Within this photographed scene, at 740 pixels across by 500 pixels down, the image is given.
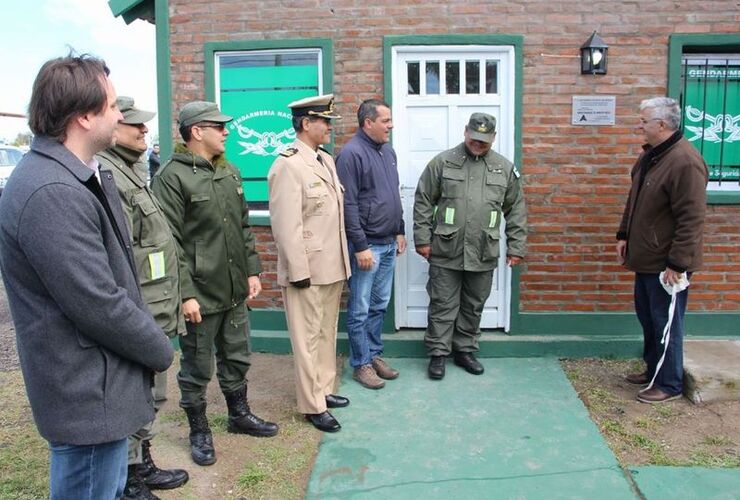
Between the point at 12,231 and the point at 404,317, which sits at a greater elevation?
the point at 12,231

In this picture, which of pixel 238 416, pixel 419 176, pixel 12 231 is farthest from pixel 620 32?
pixel 12 231

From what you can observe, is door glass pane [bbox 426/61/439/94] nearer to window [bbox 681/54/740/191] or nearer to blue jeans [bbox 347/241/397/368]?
blue jeans [bbox 347/241/397/368]

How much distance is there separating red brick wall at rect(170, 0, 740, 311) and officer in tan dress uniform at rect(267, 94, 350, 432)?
1.29 metres

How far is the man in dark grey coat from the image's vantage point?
5.83 ft

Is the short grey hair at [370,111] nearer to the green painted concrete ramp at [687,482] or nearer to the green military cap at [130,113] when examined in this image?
the green military cap at [130,113]

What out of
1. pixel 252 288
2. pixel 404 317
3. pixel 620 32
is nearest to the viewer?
pixel 252 288

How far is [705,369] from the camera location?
444 cm

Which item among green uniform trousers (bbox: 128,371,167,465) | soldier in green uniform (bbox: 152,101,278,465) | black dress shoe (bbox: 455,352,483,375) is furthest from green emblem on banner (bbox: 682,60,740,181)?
Answer: green uniform trousers (bbox: 128,371,167,465)

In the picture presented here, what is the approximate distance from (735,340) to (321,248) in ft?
11.6

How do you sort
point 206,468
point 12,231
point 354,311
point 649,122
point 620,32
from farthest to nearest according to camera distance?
point 620,32, point 354,311, point 649,122, point 206,468, point 12,231

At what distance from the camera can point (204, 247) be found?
346 centimetres

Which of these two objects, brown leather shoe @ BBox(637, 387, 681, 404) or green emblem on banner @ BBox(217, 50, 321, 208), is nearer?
brown leather shoe @ BBox(637, 387, 681, 404)

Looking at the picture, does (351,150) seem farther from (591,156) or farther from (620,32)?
(620,32)

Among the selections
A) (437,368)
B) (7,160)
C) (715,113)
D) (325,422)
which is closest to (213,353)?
(325,422)
